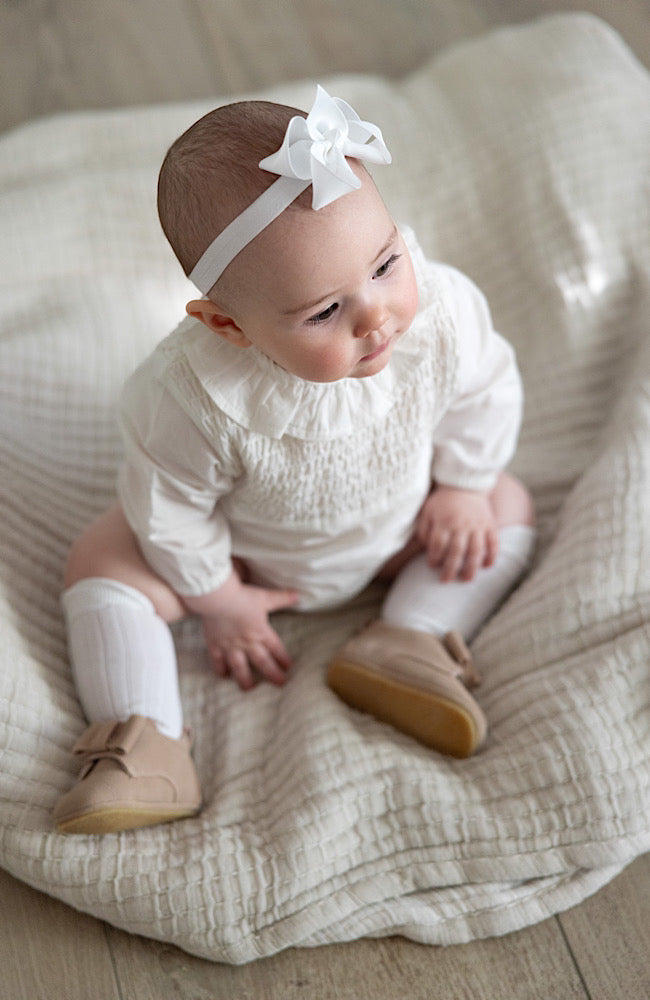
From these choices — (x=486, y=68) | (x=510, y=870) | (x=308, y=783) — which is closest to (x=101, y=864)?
(x=308, y=783)

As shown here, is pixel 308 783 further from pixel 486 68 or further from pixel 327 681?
pixel 486 68

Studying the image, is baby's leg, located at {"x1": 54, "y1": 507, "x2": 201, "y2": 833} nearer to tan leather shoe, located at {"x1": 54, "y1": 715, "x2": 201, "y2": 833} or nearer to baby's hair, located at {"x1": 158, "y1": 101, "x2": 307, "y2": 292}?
tan leather shoe, located at {"x1": 54, "y1": 715, "x2": 201, "y2": 833}

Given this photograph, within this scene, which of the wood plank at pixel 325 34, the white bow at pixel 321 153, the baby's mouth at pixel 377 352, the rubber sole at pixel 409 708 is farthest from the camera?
the wood plank at pixel 325 34

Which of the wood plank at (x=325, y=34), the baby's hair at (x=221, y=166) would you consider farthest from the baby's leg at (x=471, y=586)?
the wood plank at (x=325, y=34)

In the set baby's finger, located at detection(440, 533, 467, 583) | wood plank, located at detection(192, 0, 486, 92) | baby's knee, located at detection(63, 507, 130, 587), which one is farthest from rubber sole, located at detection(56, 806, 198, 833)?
wood plank, located at detection(192, 0, 486, 92)

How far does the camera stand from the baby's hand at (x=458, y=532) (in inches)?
37.9

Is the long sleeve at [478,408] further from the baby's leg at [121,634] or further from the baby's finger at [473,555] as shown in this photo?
the baby's leg at [121,634]

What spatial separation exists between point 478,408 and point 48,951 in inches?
23.7

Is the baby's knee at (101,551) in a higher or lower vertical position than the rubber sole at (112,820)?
higher

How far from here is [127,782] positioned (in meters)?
0.83

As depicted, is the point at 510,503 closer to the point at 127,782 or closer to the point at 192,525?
the point at 192,525

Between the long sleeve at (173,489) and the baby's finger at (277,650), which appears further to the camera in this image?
the baby's finger at (277,650)

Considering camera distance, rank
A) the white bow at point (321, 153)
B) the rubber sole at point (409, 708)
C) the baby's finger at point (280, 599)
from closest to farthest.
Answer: the white bow at point (321, 153) < the rubber sole at point (409, 708) < the baby's finger at point (280, 599)

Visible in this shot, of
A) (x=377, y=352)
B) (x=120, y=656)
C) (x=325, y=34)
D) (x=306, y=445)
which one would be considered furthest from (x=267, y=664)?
(x=325, y=34)
